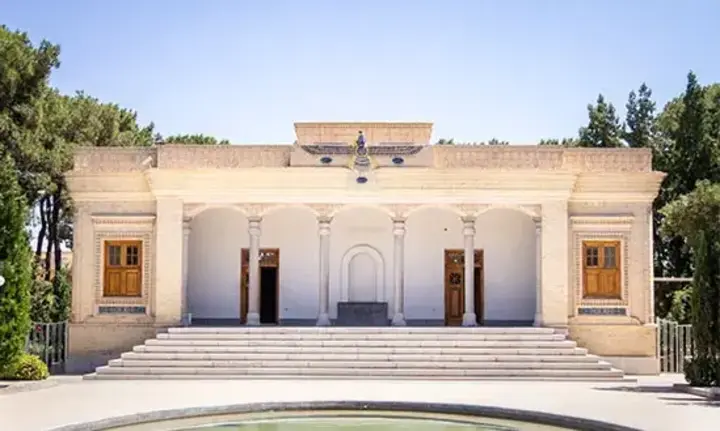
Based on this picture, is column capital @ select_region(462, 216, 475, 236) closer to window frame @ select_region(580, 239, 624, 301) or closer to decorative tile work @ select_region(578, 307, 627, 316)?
window frame @ select_region(580, 239, 624, 301)

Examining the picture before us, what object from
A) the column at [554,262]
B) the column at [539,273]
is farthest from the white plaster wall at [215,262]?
the column at [554,262]

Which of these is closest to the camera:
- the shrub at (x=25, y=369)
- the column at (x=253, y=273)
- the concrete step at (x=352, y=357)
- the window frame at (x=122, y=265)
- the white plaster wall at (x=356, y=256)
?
the shrub at (x=25, y=369)

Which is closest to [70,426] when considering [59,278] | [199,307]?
[199,307]

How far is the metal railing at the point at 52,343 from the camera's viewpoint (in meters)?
21.9

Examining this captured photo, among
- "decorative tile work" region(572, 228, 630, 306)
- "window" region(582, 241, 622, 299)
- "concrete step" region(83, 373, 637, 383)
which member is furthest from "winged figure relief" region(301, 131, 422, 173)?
"concrete step" region(83, 373, 637, 383)

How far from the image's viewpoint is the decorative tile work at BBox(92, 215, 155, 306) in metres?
22.3

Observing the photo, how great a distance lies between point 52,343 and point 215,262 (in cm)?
436

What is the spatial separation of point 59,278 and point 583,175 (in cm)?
1567

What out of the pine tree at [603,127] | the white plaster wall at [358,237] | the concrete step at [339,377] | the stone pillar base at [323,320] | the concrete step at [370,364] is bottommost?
the concrete step at [339,377]

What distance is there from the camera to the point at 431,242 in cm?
2453

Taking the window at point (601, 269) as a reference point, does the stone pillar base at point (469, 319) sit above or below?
below

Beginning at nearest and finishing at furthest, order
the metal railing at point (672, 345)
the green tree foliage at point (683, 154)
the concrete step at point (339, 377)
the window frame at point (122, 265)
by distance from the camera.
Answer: the concrete step at point (339, 377) < the metal railing at point (672, 345) < the window frame at point (122, 265) < the green tree foliage at point (683, 154)

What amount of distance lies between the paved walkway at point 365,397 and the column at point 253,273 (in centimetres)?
334

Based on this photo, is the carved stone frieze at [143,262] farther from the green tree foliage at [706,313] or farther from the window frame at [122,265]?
the green tree foliage at [706,313]
